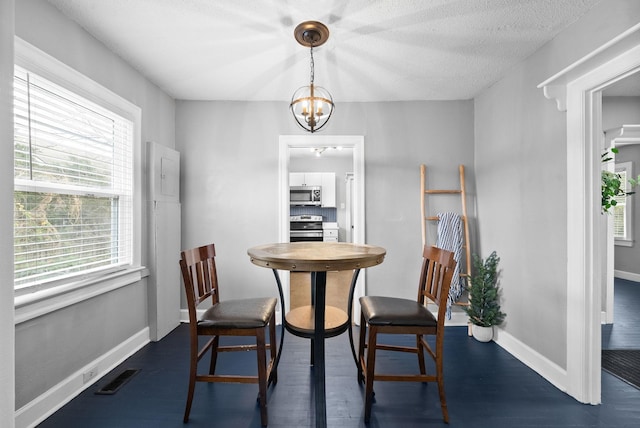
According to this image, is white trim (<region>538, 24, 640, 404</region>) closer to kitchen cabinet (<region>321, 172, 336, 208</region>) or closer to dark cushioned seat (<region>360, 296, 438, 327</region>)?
dark cushioned seat (<region>360, 296, 438, 327</region>)

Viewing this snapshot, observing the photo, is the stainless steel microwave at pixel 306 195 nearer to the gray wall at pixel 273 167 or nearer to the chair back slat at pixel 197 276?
the gray wall at pixel 273 167

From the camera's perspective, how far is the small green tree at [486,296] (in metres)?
2.64

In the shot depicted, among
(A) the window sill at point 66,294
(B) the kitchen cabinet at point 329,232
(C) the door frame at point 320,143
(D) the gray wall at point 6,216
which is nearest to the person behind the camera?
(D) the gray wall at point 6,216

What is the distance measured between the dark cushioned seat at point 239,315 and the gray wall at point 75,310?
35.5 inches

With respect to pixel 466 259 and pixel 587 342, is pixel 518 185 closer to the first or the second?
pixel 466 259

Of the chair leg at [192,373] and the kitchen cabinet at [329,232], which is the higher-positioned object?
the kitchen cabinet at [329,232]

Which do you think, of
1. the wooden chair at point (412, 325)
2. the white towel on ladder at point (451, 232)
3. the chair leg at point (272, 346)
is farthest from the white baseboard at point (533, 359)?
the chair leg at point (272, 346)

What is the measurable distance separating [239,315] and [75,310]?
113cm

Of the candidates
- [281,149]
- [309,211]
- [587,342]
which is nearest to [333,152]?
[309,211]

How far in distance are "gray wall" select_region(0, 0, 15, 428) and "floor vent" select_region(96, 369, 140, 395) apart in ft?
2.35

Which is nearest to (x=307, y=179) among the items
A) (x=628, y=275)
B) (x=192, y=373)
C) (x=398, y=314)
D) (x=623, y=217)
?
(x=398, y=314)

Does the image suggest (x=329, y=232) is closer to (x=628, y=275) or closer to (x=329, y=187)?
(x=329, y=187)

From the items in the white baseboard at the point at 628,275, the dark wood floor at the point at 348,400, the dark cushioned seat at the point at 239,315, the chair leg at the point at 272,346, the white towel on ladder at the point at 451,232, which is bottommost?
the dark wood floor at the point at 348,400

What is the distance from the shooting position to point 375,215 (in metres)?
3.10
